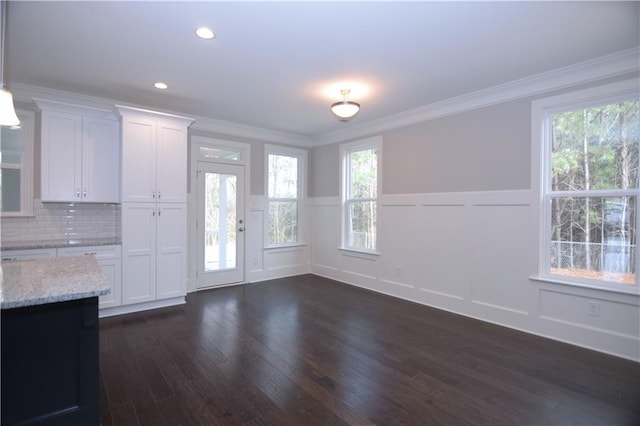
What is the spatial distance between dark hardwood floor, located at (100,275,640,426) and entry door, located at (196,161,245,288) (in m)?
1.28

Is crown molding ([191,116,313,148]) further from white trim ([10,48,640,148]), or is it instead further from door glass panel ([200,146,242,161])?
door glass panel ([200,146,242,161])

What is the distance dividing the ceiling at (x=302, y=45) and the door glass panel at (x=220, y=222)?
1.56 metres

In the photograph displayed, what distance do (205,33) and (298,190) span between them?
3.92 m

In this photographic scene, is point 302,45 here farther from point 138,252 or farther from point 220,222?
point 220,222

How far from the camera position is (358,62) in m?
3.07

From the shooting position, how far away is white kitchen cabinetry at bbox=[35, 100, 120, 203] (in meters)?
3.72

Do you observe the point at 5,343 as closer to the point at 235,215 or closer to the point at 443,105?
the point at 235,215

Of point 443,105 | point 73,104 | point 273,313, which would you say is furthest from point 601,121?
point 73,104

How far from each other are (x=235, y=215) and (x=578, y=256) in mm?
4552

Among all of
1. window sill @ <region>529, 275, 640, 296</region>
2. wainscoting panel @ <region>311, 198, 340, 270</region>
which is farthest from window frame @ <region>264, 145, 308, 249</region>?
window sill @ <region>529, 275, 640, 296</region>

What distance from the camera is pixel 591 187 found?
315 cm

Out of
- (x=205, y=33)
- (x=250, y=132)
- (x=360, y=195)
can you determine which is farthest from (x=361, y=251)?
(x=205, y=33)

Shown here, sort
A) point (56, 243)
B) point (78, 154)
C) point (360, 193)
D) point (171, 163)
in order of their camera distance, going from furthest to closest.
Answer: point (360, 193), point (171, 163), point (78, 154), point (56, 243)

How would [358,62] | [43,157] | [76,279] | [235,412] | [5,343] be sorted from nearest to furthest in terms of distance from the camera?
[5,343]
[76,279]
[235,412]
[358,62]
[43,157]
